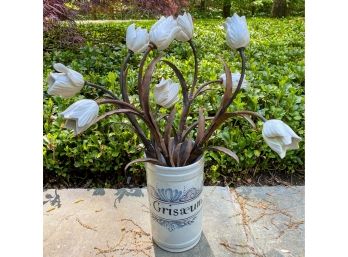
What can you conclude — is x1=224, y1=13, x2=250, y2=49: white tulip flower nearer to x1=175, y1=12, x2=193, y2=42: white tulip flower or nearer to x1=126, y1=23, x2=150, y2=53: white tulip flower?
x1=175, y1=12, x2=193, y2=42: white tulip flower

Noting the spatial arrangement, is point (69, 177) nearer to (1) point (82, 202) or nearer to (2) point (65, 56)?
(1) point (82, 202)

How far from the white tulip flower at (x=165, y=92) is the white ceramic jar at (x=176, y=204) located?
0.27 metres

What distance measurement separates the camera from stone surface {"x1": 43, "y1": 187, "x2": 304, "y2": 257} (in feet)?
5.65

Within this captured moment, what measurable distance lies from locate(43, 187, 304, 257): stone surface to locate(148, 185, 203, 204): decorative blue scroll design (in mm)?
306

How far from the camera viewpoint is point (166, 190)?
1514 mm

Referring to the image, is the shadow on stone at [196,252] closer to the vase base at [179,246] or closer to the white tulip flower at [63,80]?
the vase base at [179,246]

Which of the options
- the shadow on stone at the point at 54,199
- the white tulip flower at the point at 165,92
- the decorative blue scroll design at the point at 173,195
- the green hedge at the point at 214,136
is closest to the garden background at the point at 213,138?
the green hedge at the point at 214,136

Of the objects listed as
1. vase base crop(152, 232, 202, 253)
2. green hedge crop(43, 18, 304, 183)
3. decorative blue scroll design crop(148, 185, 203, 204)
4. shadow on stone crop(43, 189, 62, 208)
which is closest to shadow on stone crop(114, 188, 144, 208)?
green hedge crop(43, 18, 304, 183)

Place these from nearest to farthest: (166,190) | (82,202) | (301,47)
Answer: (166,190)
(82,202)
(301,47)

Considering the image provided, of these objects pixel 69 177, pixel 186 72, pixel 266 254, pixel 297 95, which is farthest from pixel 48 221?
pixel 297 95

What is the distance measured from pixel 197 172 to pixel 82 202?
2.66ft

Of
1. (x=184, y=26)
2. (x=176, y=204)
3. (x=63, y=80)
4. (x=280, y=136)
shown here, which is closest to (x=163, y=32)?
(x=184, y=26)

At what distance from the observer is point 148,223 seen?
189 cm

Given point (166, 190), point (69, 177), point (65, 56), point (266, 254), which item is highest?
point (65, 56)
